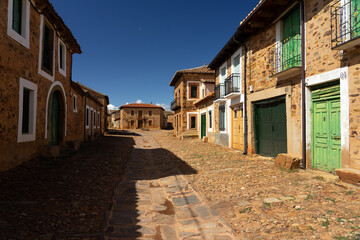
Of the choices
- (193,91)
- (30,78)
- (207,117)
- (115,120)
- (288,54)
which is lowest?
(207,117)

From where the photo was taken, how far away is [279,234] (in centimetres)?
277

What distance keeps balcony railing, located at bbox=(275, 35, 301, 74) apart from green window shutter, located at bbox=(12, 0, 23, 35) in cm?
798

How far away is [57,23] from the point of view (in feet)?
27.3

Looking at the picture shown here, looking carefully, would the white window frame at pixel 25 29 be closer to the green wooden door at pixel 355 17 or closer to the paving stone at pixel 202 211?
the paving stone at pixel 202 211

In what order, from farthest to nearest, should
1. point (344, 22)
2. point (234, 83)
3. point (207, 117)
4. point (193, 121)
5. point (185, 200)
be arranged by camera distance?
point (193, 121), point (207, 117), point (234, 83), point (344, 22), point (185, 200)

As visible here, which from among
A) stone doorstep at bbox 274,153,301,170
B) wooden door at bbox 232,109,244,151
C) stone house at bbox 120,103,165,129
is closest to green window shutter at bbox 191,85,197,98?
wooden door at bbox 232,109,244,151

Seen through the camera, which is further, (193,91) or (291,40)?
(193,91)

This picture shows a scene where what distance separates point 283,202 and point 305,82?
3930 mm

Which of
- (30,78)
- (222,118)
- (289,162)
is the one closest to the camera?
(289,162)

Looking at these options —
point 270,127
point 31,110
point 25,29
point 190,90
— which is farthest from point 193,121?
point 25,29

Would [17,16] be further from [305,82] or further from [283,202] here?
[305,82]

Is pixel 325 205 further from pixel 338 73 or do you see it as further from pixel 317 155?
pixel 338 73

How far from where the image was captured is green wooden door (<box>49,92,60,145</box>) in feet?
28.5

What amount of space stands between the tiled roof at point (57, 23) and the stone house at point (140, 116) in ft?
113
